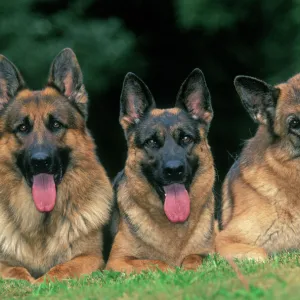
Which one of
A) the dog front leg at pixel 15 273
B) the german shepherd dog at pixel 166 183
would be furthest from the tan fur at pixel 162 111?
the dog front leg at pixel 15 273

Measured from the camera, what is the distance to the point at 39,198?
5.95m

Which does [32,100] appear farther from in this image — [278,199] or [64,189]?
[278,199]

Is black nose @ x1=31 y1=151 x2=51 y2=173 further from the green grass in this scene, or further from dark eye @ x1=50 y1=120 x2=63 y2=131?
the green grass

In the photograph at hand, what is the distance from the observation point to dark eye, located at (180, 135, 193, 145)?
20.2 feet

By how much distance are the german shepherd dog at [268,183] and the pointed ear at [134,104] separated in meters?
0.82

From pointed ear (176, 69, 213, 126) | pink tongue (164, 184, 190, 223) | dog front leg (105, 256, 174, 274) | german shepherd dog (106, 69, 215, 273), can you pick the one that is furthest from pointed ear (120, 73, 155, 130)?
dog front leg (105, 256, 174, 274)

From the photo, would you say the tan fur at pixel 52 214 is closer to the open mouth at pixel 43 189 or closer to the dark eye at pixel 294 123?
the open mouth at pixel 43 189

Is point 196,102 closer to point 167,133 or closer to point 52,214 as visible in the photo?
point 167,133

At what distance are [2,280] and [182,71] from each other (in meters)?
6.46

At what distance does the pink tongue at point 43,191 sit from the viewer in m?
5.93

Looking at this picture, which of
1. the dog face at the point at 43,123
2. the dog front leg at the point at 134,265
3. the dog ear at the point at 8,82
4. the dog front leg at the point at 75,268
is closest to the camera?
the dog front leg at the point at 75,268

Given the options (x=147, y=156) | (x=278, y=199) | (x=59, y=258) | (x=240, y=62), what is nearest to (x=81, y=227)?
(x=59, y=258)

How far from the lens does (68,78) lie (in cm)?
645

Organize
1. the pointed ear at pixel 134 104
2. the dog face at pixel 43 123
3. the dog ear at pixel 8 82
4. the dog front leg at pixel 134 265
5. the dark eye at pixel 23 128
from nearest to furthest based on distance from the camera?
1. the dog front leg at pixel 134 265
2. the dog face at pixel 43 123
3. the dark eye at pixel 23 128
4. the dog ear at pixel 8 82
5. the pointed ear at pixel 134 104
